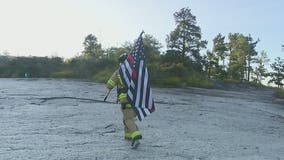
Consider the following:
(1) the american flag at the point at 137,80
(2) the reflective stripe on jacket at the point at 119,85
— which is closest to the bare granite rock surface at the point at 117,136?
(1) the american flag at the point at 137,80

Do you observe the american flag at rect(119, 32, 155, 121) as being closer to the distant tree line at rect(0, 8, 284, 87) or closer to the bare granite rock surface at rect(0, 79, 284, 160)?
the bare granite rock surface at rect(0, 79, 284, 160)

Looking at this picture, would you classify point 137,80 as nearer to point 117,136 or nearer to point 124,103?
point 124,103

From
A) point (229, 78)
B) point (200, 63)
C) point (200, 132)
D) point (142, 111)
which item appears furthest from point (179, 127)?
point (229, 78)

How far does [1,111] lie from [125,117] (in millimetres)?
9059

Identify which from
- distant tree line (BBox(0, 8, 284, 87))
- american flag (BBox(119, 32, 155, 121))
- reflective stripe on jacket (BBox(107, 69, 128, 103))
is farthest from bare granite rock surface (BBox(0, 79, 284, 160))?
distant tree line (BBox(0, 8, 284, 87))

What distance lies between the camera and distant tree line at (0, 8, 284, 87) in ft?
223

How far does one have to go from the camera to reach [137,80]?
36.5 ft

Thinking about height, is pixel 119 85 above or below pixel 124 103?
above

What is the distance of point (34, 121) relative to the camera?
50.3 ft

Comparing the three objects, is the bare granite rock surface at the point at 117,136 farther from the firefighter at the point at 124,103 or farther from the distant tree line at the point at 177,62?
the distant tree line at the point at 177,62

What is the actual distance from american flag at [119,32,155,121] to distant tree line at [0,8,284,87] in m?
48.0

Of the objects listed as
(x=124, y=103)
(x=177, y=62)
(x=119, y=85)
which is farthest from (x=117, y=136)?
(x=177, y=62)

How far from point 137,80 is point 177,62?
62.5m

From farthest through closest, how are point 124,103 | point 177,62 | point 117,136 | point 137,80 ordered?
point 177,62 → point 117,136 → point 137,80 → point 124,103
